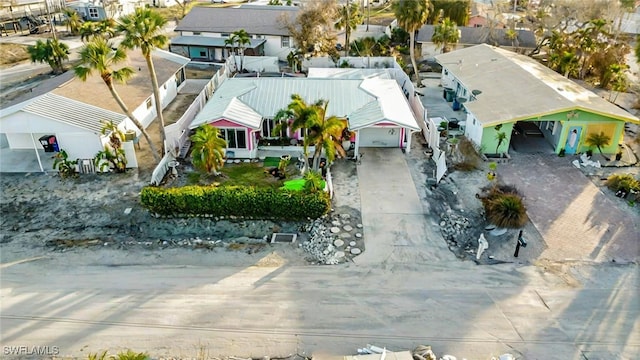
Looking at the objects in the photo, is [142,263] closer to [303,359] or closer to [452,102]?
[303,359]

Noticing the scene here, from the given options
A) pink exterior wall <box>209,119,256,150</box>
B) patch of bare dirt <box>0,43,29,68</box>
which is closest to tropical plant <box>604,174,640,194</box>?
pink exterior wall <box>209,119,256,150</box>

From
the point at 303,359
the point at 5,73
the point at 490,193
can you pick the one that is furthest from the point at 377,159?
the point at 5,73

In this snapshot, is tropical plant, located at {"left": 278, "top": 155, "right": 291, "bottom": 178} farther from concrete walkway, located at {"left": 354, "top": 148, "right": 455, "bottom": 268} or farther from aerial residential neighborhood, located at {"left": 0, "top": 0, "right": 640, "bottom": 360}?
concrete walkway, located at {"left": 354, "top": 148, "right": 455, "bottom": 268}

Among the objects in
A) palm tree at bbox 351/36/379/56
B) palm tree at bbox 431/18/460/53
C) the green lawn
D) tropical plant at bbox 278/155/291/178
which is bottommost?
the green lawn

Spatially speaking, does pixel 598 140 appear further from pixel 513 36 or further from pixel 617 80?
pixel 513 36

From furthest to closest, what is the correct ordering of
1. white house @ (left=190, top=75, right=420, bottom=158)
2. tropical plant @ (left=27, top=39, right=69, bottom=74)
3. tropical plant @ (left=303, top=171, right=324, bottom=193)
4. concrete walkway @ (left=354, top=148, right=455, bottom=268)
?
tropical plant @ (left=27, top=39, right=69, bottom=74) < white house @ (left=190, top=75, right=420, bottom=158) < tropical plant @ (left=303, top=171, right=324, bottom=193) < concrete walkway @ (left=354, top=148, right=455, bottom=268)

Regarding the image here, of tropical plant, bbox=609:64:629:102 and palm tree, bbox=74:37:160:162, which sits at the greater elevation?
palm tree, bbox=74:37:160:162
